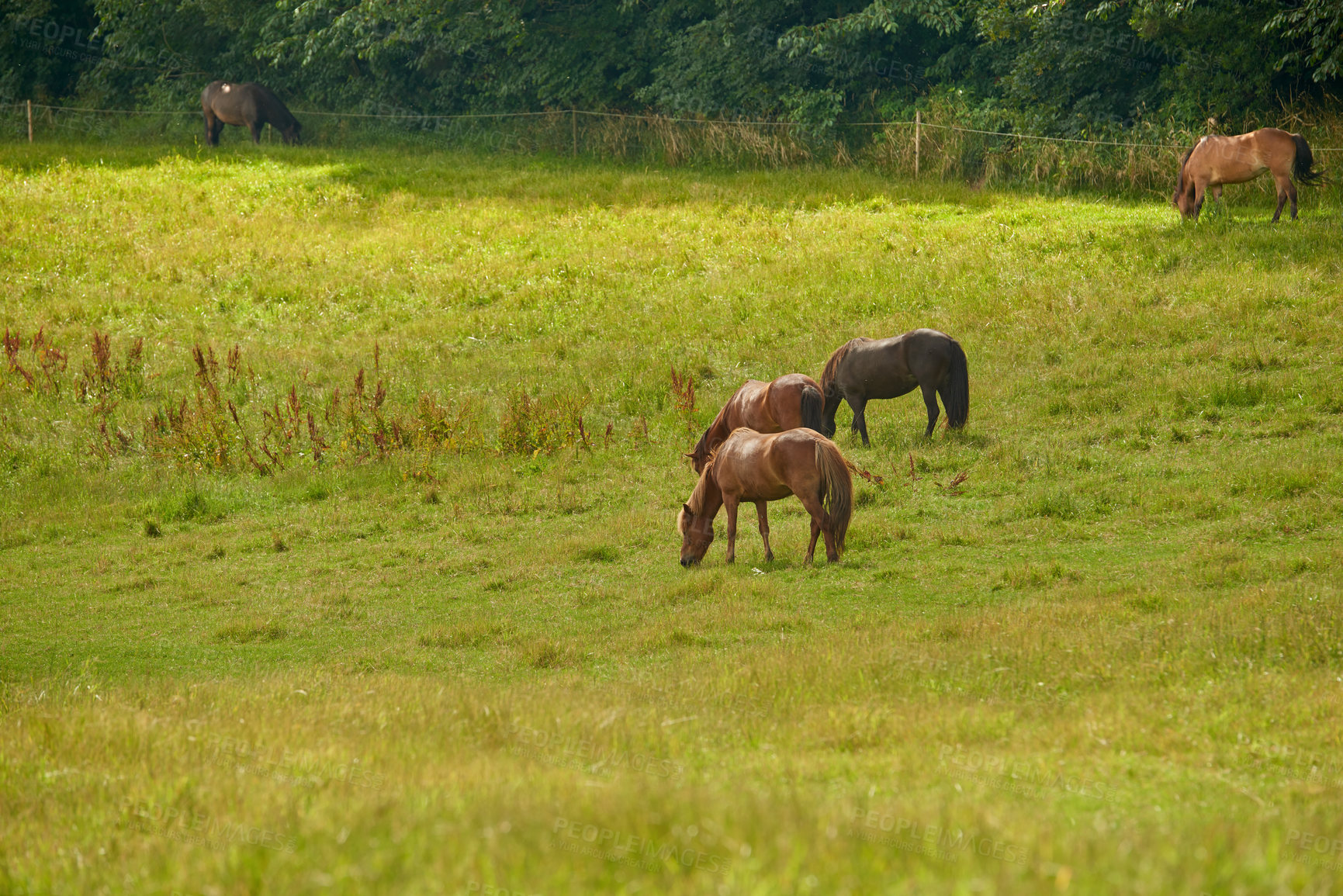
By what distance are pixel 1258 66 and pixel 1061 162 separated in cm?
524

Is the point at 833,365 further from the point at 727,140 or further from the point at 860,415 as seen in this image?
the point at 727,140

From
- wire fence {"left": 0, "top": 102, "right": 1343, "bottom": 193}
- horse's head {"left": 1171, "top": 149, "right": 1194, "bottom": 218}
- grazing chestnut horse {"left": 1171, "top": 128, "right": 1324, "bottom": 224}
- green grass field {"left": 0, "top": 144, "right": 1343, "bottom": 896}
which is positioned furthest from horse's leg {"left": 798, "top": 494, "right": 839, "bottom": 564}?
wire fence {"left": 0, "top": 102, "right": 1343, "bottom": 193}

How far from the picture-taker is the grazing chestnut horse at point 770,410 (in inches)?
518

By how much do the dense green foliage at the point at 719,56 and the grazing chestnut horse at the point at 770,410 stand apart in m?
15.9

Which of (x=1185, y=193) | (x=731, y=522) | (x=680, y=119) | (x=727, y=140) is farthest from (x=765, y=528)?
(x=680, y=119)

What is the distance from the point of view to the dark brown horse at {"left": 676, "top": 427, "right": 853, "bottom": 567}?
34.3ft

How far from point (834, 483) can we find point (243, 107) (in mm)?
29539

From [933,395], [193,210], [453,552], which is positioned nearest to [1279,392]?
[933,395]

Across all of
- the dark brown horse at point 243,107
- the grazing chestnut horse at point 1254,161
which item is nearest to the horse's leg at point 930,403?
the grazing chestnut horse at point 1254,161

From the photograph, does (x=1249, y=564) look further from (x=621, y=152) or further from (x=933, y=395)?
(x=621, y=152)

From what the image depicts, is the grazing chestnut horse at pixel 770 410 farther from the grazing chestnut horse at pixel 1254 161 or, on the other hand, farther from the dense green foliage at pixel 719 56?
the dense green foliage at pixel 719 56

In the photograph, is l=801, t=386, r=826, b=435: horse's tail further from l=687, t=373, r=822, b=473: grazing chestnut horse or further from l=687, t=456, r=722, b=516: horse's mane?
l=687, t=456, r=722, b=516: horse's mane

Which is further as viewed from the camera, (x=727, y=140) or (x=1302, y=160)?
(x=727, y=140)

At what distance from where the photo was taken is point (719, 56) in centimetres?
3378
